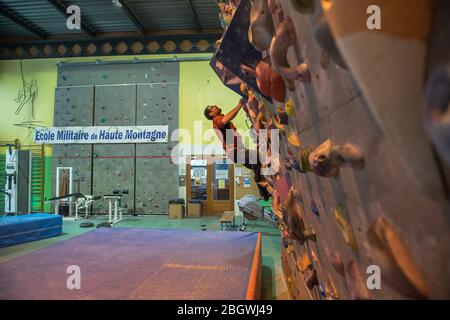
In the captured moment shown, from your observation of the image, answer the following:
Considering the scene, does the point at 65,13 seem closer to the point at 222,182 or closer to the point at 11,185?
the point at 11,185

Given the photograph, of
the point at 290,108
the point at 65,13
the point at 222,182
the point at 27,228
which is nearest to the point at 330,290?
the point at 290,108

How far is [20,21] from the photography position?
25.6 feet

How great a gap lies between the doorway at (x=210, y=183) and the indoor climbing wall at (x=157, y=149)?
485mm

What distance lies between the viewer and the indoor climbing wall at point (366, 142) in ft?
1.78

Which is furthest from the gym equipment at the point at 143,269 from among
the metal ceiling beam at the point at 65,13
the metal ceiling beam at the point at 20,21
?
the metal ceiling beam at the point at 20,21

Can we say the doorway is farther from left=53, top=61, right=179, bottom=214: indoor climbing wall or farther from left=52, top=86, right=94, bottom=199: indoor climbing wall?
left=52, top=86, right=94, bottom=199: indoor climbing wall

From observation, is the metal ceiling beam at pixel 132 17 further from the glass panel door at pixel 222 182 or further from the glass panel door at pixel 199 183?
the glass panel door at pixel 222 182

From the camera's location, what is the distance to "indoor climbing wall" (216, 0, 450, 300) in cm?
54

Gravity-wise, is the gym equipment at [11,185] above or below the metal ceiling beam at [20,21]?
below

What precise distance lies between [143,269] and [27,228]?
12.2 feet

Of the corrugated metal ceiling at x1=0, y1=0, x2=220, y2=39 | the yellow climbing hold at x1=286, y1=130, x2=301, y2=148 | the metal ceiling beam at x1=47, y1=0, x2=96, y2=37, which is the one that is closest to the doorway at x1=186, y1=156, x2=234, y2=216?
the corrugated metal ceiling at x1=0, y1=0, x2=220, y2=39

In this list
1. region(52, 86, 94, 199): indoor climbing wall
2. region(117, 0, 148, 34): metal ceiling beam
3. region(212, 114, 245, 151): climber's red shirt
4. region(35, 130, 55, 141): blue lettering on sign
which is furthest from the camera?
region(35, 130, 55, 141): blue lettering on sign

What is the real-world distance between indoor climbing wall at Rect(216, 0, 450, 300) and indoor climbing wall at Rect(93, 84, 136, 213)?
7707mm
